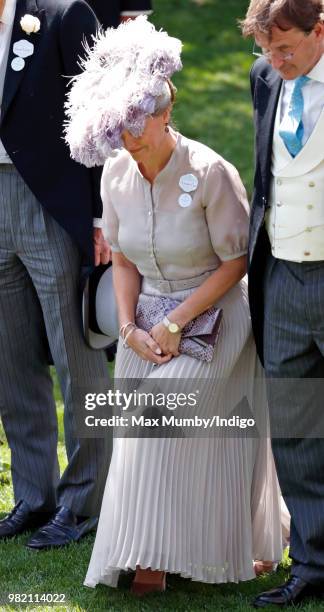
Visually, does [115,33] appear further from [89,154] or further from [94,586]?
[94,586]

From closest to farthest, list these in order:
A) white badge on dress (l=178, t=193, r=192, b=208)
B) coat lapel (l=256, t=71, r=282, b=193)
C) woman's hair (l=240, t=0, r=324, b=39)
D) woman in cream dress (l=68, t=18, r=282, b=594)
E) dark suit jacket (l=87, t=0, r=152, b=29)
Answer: woman's hair (l=240, t=0, r=324, b=39)
coat lapel (l=256, t=71, r=282, b=193)
woman in cream dress (l=68, t=18, r=282, b=594)
white badge on dress (l=178, t=193, r=192, b=208)
dark suit jacket (l=87, t=0, r=152, b=29)

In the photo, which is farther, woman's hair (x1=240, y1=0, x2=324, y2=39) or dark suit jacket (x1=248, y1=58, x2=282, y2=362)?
dark suit jacket (x1=248, y1=58, x2=282, y2=362)

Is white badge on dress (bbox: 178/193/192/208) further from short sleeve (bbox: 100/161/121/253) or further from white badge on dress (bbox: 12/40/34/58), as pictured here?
white badge on dress (bbox: 12/40/34/58)

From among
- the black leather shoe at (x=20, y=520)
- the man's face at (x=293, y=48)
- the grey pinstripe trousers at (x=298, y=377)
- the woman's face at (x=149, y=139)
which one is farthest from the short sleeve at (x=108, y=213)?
the black leather shoe at (x=20, y=520)

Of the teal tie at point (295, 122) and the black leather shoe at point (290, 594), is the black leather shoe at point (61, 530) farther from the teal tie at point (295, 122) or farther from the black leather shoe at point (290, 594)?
the teal tie at point (295, 122)

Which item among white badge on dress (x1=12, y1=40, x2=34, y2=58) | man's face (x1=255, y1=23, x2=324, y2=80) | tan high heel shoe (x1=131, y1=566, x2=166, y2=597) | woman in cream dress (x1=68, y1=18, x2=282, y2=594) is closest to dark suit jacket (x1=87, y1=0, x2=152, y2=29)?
white badge on dress (x1=12, y1=40, x2=34, y2=58)

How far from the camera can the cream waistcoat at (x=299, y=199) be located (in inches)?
159

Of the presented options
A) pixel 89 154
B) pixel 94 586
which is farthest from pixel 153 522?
pixel 89 154

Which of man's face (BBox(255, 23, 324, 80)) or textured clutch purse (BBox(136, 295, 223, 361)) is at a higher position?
man's face (BBox(255, 23, 324, 80))

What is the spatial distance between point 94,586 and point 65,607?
0.40ft

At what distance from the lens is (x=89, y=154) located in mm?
4309

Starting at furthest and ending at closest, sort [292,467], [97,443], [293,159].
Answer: [97,443] < [292,467] < [293,159]

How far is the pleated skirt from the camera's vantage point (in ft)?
14.3

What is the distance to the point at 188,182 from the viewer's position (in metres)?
4.39
